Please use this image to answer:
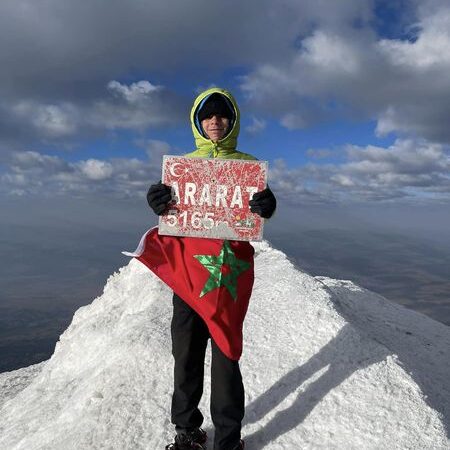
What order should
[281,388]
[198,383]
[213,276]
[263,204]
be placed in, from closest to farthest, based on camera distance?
1. [263,204]
2. [213,276]
3. [198,383]
4. [281,388]

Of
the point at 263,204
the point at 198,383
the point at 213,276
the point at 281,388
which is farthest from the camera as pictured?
the point at 281,388

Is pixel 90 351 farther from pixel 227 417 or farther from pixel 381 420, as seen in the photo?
pixel 381 420

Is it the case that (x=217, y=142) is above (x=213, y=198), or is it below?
above

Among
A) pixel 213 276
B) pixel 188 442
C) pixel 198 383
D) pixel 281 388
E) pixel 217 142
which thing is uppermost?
pixel 217 142

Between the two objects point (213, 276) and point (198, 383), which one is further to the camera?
point (198, 383)

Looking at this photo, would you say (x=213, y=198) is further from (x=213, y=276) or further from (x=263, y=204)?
(x=213, y=276)

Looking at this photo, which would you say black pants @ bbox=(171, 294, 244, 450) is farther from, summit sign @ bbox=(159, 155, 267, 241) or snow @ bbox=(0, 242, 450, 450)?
summit sign @ bbox=(159, 155, 267, 241)

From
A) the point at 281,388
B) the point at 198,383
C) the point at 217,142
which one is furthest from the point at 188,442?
the point at 217,142
